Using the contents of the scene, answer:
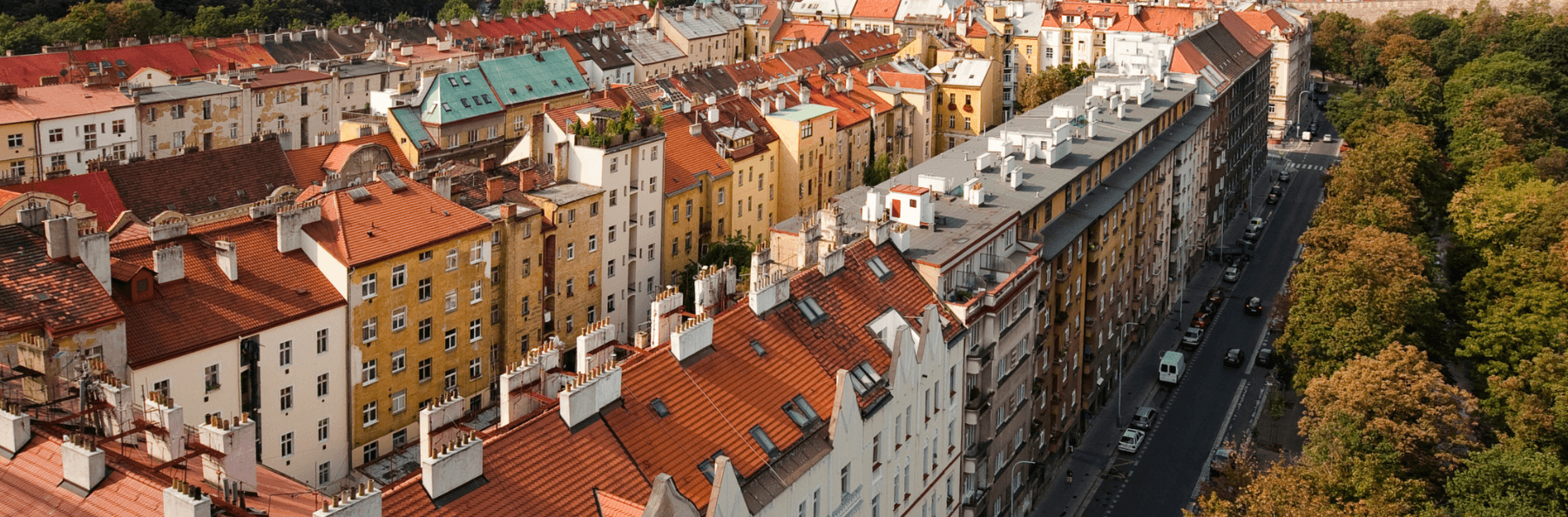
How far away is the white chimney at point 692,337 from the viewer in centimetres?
4494

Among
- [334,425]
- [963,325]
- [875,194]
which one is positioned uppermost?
[875,194]

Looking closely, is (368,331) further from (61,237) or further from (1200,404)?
(1200,404)

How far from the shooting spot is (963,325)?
189 ft

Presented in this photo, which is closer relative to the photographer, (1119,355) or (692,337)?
(692,337)

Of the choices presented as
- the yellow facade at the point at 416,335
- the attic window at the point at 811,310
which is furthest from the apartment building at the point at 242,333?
the attic window at the point at 811,310

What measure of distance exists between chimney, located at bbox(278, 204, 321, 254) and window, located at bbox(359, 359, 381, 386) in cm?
550

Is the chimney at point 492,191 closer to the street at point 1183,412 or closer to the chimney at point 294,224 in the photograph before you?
the chimney at point 294,224

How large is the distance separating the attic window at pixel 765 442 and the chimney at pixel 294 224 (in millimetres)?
24610

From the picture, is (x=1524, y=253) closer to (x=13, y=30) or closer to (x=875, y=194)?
(x=875, y=194)

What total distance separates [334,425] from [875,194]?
24.1m

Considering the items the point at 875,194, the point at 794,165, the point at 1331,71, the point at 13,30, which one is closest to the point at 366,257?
the point at 875,194

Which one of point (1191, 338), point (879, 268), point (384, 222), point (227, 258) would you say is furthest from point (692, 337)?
point (1191, 338)

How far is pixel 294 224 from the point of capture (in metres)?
59.8

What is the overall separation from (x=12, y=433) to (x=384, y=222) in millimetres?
29421
